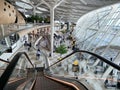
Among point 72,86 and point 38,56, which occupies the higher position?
point 72,86

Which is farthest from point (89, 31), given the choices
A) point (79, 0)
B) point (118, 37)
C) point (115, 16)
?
point (118, 37)

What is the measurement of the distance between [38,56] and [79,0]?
10.9 m

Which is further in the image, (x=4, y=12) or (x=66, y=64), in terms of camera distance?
(x=4, y=12)

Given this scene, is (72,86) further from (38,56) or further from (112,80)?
(38,56)

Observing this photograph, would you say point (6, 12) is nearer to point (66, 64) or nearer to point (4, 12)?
point (4, 12)

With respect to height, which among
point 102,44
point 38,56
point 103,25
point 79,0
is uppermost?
point 79,0

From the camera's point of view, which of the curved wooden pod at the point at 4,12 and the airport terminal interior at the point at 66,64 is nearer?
the airport terminal interior at the point at 66,64

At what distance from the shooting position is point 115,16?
26234 mm

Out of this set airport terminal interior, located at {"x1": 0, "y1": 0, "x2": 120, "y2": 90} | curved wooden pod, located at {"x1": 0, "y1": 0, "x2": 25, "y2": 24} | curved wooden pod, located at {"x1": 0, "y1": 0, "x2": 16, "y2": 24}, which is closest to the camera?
airport terminal interior, located at {"x1": 0, "y1": 0, "x2": 120, "y2": 90}

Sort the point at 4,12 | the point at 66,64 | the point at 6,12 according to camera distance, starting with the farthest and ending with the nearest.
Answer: the point at 6,12 < the point at 4,12 < the point at 66,64

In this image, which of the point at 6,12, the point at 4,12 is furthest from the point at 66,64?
the point at 6,12

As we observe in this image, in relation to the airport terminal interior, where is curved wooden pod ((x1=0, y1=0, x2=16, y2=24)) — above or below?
above

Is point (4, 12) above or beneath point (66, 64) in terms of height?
above

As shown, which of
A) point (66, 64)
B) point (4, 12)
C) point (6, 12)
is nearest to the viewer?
point (66, 64)
